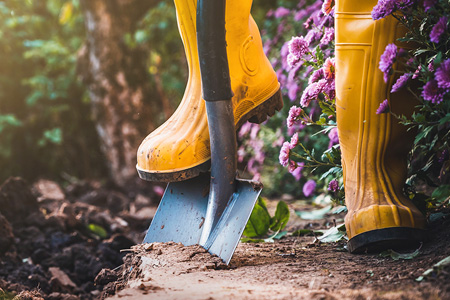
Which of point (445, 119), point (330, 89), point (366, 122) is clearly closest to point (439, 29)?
point (445, 119)

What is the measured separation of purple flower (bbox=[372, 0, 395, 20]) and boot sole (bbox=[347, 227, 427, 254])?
0.60 meters

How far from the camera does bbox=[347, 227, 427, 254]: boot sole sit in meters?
1.44

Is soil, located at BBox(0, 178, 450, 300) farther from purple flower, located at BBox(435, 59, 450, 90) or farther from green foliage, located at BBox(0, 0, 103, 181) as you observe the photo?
green foliage, located at BBox(0, 0, 103, 181)

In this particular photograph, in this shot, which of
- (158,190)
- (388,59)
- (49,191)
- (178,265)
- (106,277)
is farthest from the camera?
(158,190)

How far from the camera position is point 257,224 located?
2.12 m

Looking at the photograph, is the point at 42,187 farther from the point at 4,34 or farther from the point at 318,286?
the point at 318,286

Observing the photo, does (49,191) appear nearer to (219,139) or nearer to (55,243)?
(55,243)

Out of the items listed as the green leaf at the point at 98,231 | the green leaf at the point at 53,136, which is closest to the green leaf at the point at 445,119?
the green leaf at the point at 98,231

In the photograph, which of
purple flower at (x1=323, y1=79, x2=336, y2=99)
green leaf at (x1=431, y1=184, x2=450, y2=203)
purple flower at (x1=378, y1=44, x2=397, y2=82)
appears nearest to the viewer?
green leaf at (x1=431, y1=184, x2=450, y2=203)

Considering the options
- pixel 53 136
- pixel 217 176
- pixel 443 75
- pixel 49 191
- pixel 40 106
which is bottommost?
pixel 49 191

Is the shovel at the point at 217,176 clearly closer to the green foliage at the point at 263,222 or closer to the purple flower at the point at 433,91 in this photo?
the green foliage at the point at 263,222

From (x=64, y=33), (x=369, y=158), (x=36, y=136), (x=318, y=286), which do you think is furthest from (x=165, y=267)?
(x=64, y=33)

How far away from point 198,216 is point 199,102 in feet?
1.38

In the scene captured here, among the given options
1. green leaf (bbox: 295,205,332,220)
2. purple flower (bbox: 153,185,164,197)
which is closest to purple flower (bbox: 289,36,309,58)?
green leaf (bbox: 295,205,332,220)
